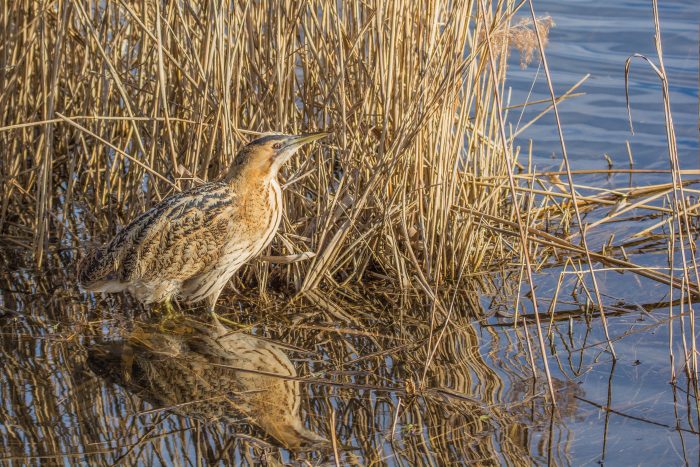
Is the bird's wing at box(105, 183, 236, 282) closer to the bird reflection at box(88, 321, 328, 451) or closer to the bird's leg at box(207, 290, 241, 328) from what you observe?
the bird's leg at box(207, 290, 241, 328)

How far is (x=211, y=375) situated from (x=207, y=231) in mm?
Answer: 698

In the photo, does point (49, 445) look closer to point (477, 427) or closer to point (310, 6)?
point (477, 427)

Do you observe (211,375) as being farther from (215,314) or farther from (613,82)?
(613,82)

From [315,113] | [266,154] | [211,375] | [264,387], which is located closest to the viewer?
[264,387]

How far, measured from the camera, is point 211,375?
395 cm

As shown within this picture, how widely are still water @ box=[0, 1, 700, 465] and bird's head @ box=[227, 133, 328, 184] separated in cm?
68

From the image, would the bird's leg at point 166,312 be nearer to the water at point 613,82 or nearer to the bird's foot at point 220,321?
the bird's foot at point 220,321

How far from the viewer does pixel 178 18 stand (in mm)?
4672

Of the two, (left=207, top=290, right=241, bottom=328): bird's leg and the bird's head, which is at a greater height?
the bird's head

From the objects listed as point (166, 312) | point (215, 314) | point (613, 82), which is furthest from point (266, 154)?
point (613, 82)

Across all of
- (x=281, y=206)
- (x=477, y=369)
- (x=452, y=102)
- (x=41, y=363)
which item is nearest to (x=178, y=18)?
(x=281, y=206)

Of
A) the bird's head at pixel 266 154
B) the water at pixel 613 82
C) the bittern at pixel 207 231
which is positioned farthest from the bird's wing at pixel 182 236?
the water at pixel 613 82

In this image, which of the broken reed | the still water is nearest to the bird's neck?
the broken reed

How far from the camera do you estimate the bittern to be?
435 cm
